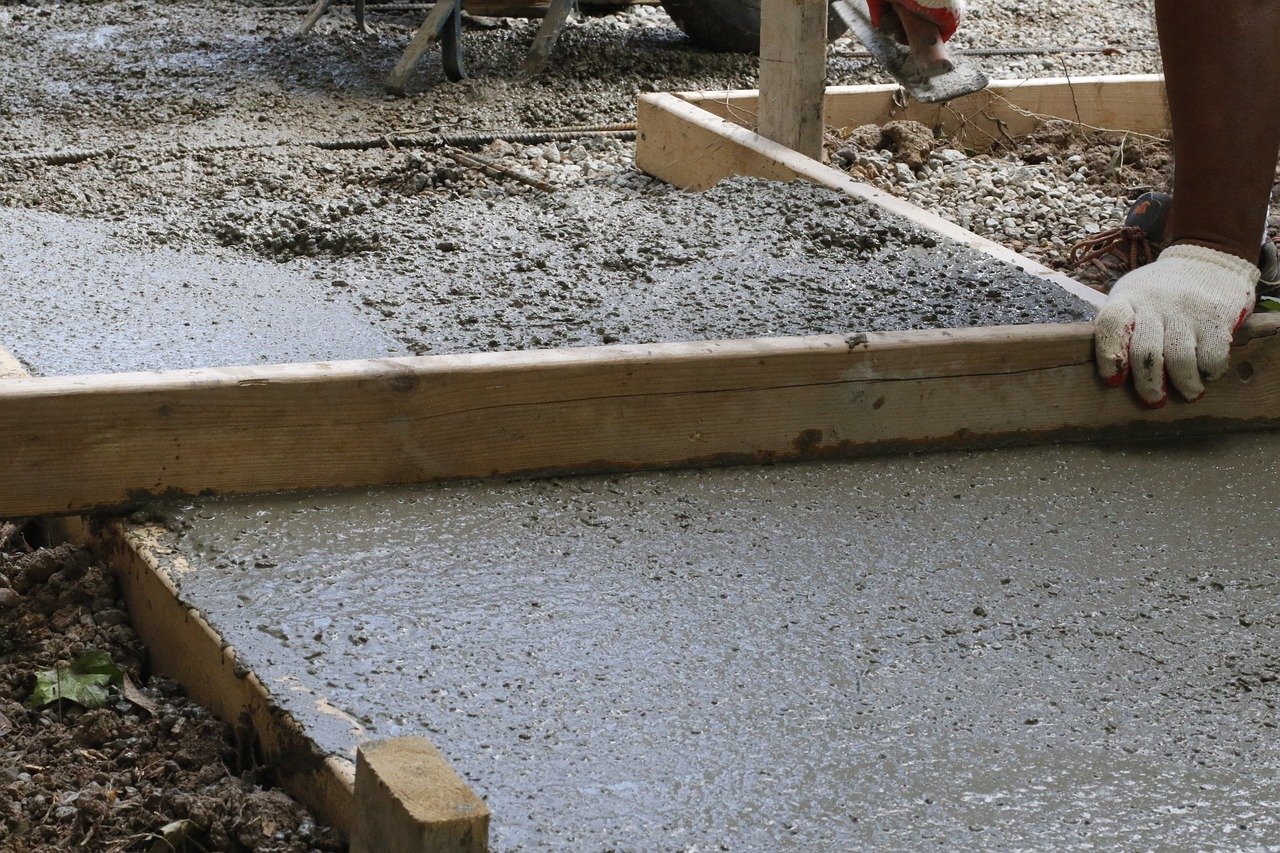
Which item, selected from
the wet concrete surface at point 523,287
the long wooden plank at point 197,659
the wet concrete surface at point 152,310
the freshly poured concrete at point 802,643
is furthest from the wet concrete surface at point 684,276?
the long wooden plank at point 197,659

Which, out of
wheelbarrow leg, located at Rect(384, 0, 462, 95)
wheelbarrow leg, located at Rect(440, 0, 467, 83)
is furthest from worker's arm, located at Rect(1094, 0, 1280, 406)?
wheelbarrow leg, located at Rect(440, 0, 467, 83)

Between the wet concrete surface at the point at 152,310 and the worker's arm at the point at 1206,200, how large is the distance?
4.52 ft

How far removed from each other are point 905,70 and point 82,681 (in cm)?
235

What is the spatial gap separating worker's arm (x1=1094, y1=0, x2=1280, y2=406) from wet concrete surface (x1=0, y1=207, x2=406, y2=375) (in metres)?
1.38

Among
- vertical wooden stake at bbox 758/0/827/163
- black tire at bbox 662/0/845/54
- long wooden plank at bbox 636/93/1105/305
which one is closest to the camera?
long wooden plank at bbox 636/93/1105/305

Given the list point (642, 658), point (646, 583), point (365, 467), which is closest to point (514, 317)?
point (365, 467)

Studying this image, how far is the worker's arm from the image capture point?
2.31 m

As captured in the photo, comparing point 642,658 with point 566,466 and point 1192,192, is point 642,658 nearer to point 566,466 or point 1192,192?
point 566,466

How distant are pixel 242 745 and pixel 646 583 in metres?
0.57

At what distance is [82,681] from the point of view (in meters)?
1.73

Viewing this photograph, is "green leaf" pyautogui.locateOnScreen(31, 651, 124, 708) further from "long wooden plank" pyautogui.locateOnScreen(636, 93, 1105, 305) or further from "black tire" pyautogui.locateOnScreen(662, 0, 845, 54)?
"black tire" pyautogui.locateOnScreen(662, 0, 845, 54)

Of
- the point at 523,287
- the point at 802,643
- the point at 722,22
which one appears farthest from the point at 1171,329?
the point at 722,22

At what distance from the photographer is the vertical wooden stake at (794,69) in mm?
3898

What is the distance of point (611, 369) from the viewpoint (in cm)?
210
